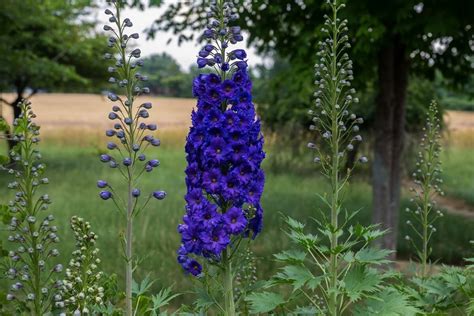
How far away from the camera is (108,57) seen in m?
4.30

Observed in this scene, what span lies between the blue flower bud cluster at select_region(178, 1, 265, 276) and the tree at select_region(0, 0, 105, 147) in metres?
14.8

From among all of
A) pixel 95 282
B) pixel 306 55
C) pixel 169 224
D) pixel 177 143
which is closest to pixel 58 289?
pixel 95 282

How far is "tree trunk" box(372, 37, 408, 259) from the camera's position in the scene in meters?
11.5

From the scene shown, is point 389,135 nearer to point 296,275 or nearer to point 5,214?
point 296,275

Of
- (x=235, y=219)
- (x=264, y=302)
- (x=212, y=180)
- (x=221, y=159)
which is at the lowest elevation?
(x=264, y=302)

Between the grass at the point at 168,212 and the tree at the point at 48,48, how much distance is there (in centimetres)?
353

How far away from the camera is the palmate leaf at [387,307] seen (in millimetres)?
4367

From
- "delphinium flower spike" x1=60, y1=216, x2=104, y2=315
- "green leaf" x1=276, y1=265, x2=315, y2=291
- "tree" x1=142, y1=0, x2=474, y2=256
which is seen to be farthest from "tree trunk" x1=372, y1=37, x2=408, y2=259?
"delphinium flower spike" x1=60, y1=216, x2=104, y2=315

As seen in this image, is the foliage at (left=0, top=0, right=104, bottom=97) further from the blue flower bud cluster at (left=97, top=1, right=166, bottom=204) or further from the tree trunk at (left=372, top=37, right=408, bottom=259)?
the blue flower bud cluster at (left=97, top=1, right=166, bottom=204)

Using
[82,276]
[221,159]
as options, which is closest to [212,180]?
[221,159]

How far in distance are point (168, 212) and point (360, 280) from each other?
12.1 m

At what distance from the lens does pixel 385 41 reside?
35.0 feet

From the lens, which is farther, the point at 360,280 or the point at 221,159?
the point at 360,280

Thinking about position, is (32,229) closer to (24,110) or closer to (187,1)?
(24,110)
